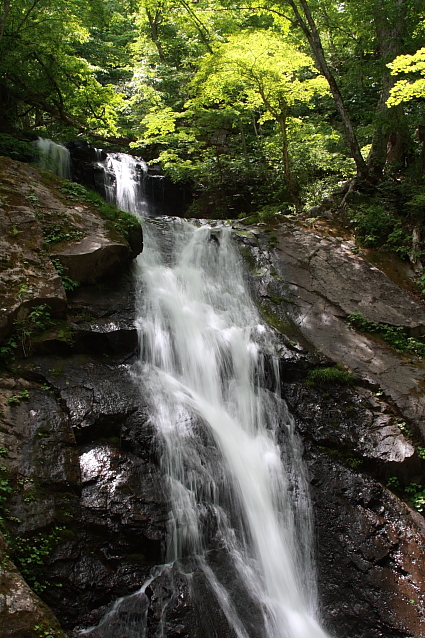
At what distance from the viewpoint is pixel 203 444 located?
5.36m

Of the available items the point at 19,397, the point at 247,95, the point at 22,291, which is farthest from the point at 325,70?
the point at 19,397

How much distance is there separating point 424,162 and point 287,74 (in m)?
4.01

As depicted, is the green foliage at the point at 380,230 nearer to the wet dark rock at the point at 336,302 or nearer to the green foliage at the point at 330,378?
the wet dark rock at the point at 336,302

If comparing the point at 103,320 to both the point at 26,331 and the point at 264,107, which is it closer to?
the point at 26,331

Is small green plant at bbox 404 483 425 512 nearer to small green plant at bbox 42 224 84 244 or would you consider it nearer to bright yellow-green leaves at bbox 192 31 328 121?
small green plant at bbox 42 224 84 244

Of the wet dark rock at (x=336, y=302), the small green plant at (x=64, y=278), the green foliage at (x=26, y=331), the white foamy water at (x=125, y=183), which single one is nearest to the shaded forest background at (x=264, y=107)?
the white foamy water at (x=125, y=183)

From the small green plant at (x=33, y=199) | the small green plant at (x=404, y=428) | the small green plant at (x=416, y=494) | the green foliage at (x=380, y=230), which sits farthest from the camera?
the green foliage at (x=380, y=230)

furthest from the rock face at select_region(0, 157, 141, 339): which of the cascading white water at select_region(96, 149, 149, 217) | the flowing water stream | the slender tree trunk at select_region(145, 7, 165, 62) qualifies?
the slender tree trunk at select_region(145, 7, 165, 62)

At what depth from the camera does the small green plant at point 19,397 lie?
186 inches

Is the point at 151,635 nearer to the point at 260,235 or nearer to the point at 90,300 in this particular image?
the point at 90,300

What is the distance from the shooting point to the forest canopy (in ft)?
31.1

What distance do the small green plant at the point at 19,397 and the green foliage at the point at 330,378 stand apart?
162 inches

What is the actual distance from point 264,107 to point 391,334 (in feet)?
25.2

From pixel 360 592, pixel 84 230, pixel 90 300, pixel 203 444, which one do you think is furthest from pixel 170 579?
pixel 84 230
